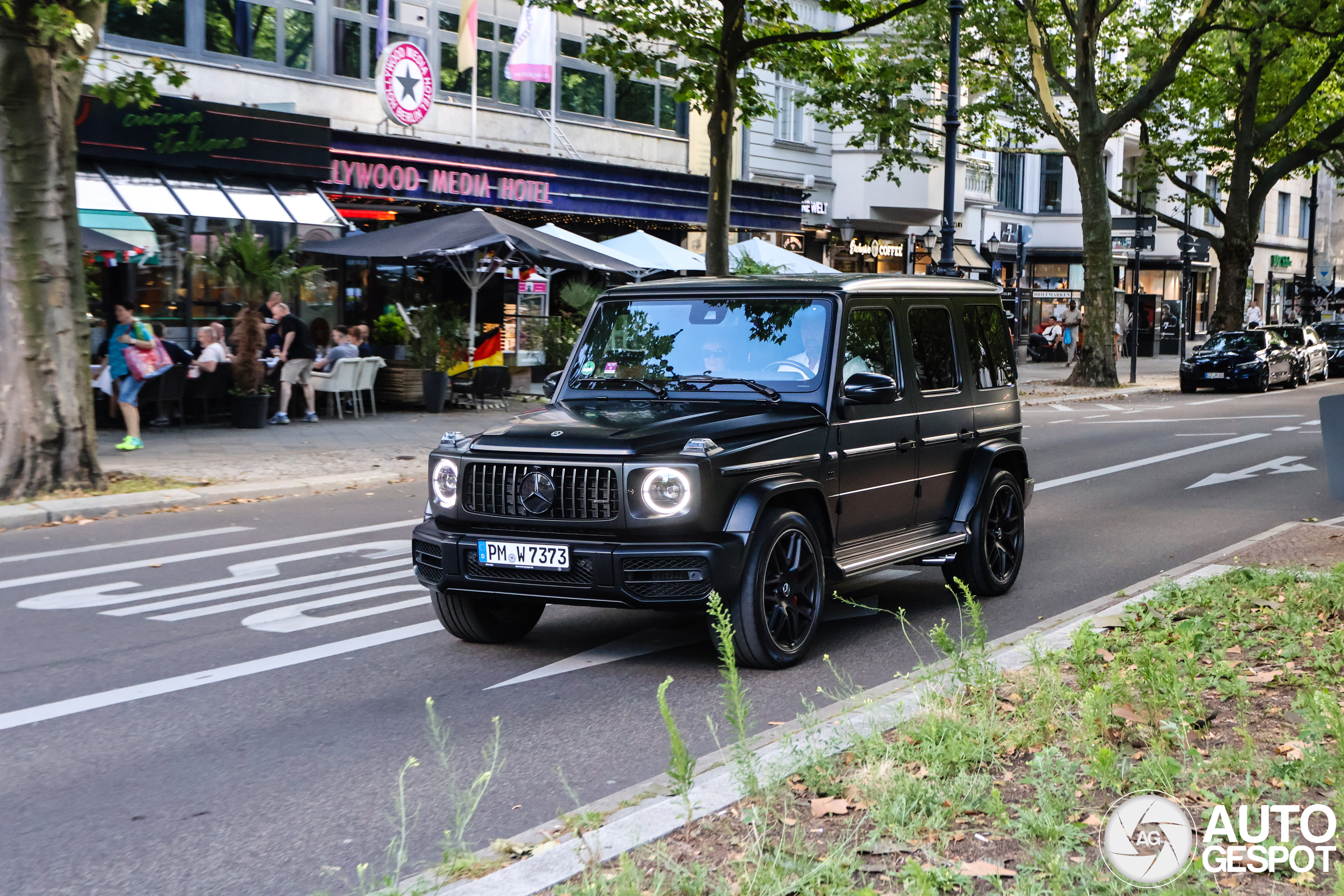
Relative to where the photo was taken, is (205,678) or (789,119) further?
(789,119)

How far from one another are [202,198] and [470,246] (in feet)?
13.1

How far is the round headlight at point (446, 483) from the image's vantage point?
683cm

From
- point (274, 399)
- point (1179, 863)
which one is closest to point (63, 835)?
point (1179, 863)

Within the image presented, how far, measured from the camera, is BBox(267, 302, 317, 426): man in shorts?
19.5 meters

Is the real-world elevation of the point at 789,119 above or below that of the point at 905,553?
above

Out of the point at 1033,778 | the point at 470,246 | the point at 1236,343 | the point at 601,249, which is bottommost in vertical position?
the point at 1033,778

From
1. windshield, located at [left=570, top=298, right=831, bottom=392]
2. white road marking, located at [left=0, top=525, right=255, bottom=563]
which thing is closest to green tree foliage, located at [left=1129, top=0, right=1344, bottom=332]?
white road marking, located at [left=0, top=525, right=255, bottom=563]

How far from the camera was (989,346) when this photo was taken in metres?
9.29

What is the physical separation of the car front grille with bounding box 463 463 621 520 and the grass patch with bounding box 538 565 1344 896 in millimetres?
1656

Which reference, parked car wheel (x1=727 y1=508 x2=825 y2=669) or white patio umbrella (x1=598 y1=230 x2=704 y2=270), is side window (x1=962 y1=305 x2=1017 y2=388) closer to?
parked car wheel (x1=727 y1=508 x2=825 y2=669)

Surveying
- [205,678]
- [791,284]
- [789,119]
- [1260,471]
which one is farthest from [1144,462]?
[789,119]

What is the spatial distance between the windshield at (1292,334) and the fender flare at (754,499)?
1344 inches

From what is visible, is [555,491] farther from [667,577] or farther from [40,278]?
[40,278]

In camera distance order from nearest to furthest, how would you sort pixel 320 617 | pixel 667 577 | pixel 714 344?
pixel 667 577 < pixel 714 344 < pixel 320 617
